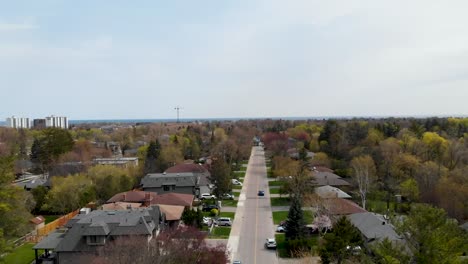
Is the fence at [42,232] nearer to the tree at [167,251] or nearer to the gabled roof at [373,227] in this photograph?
the tree at [167,251]

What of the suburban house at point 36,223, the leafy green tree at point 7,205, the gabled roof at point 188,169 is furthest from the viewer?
the gabled roof at point 188,169

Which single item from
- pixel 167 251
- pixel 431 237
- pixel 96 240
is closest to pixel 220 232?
pixel 96 240

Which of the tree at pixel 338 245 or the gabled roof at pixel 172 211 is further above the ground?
the tree at pixel 338 245

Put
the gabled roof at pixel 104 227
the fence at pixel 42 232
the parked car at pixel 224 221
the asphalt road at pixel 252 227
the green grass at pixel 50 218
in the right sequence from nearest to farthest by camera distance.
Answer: the gabled roof at pixel 104 227 < the asphalt road at pixel 252 227 < the fence at pixel 42 232 < the parked car at pixel 224 221 < the green grass at pixel 50 218

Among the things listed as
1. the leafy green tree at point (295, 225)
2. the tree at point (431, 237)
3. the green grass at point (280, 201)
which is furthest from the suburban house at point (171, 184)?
the tree at point (431, 237)

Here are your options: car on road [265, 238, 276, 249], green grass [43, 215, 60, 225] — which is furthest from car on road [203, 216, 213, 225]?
green grass [43, 215, 60, 225]

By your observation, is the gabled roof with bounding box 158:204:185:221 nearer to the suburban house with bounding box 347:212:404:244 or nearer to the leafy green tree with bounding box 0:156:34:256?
the leafy green tree with bounding box 0:156:34:256

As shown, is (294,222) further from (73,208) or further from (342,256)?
(73,208)

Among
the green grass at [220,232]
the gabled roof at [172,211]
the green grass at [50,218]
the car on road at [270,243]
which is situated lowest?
the green grass at [50,218]
